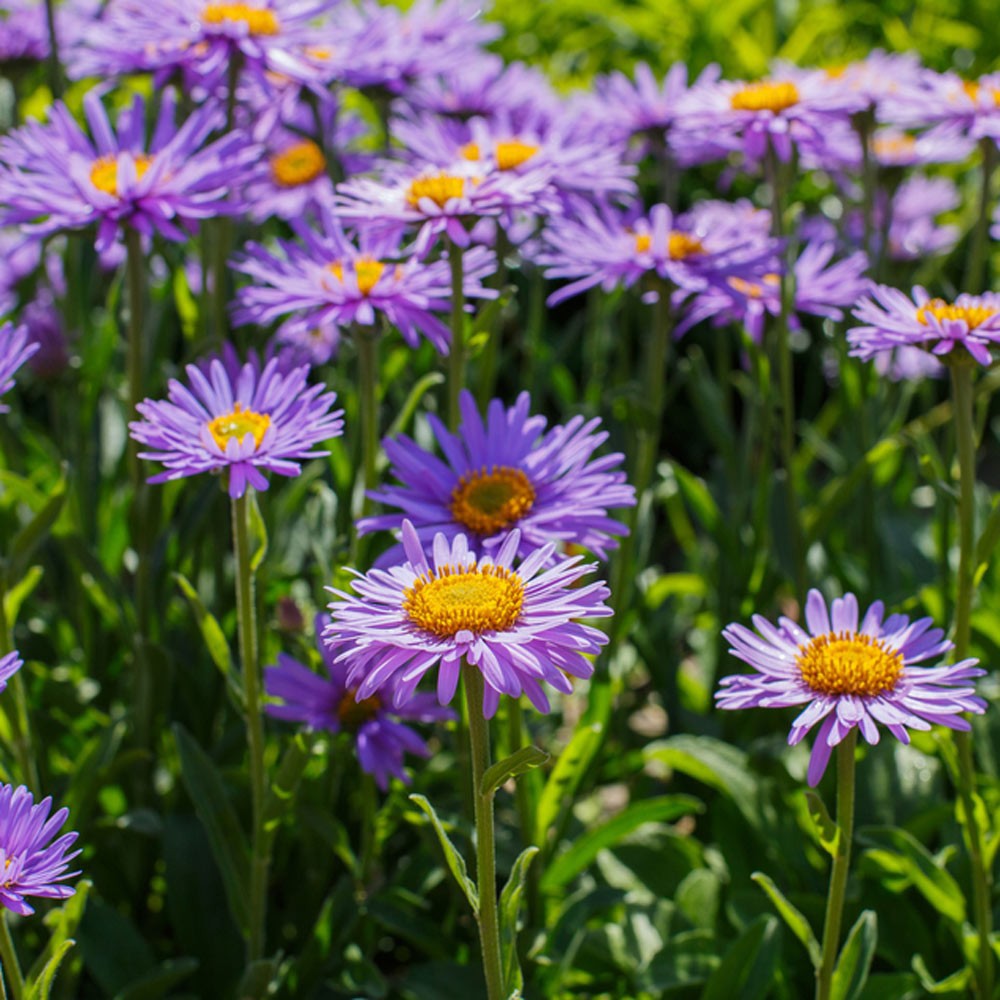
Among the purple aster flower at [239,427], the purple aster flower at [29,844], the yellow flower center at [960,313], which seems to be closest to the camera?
the purple aster flower at [29,844]

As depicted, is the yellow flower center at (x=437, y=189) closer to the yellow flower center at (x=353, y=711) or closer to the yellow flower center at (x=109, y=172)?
the yellow flower center at (x=109, y=172)

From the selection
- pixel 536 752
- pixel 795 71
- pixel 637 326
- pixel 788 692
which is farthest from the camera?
pixel 637 326

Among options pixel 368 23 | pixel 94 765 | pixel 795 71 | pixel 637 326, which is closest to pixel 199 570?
pixel 94 765

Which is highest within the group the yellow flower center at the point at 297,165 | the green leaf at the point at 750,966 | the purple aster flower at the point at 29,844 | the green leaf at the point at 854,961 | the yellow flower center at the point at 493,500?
the yellow flower center at the point at 297,165

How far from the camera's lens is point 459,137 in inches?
102

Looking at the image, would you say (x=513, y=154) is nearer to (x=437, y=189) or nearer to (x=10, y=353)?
(x=437, y=189)

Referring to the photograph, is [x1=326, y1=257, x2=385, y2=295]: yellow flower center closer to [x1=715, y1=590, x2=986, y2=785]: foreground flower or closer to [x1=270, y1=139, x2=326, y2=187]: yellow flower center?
[x1=715, y1=590, x2=986, y2=785]: foreground flower

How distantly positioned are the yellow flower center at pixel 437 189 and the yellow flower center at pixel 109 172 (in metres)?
0.41

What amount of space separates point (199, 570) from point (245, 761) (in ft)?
1.22

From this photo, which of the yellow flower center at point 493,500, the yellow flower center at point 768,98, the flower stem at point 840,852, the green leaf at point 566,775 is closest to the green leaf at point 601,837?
the green leaf at point 566,775

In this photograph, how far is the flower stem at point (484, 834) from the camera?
1.34m

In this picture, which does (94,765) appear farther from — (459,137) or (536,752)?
(459,137)

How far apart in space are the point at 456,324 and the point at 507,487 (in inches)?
10.4

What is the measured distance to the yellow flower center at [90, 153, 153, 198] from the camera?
201cm
